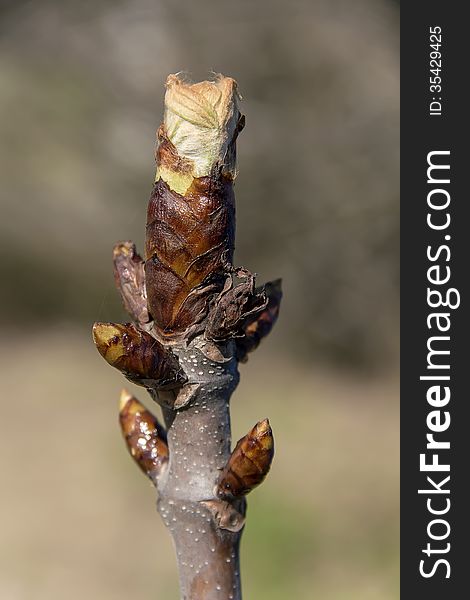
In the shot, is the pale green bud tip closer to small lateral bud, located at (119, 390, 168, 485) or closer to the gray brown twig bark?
the gray brown twig bark

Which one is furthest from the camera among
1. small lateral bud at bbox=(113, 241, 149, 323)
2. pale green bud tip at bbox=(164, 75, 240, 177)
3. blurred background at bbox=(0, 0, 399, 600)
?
blurred background at bbox=(0, 0, 399, 600)

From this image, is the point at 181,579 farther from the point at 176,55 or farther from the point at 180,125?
the point at 176,55

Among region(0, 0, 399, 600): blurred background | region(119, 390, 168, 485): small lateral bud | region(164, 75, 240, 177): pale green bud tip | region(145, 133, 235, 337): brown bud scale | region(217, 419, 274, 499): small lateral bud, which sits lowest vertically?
region(217, 419, 274, 499): small lateral bud

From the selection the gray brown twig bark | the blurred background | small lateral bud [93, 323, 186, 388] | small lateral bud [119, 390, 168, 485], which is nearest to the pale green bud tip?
the gray brown twig bark

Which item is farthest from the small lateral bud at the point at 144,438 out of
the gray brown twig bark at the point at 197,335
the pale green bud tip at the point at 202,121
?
the pale green bud tip at the point at 202,121

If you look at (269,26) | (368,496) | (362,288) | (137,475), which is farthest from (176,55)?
(368,496)
